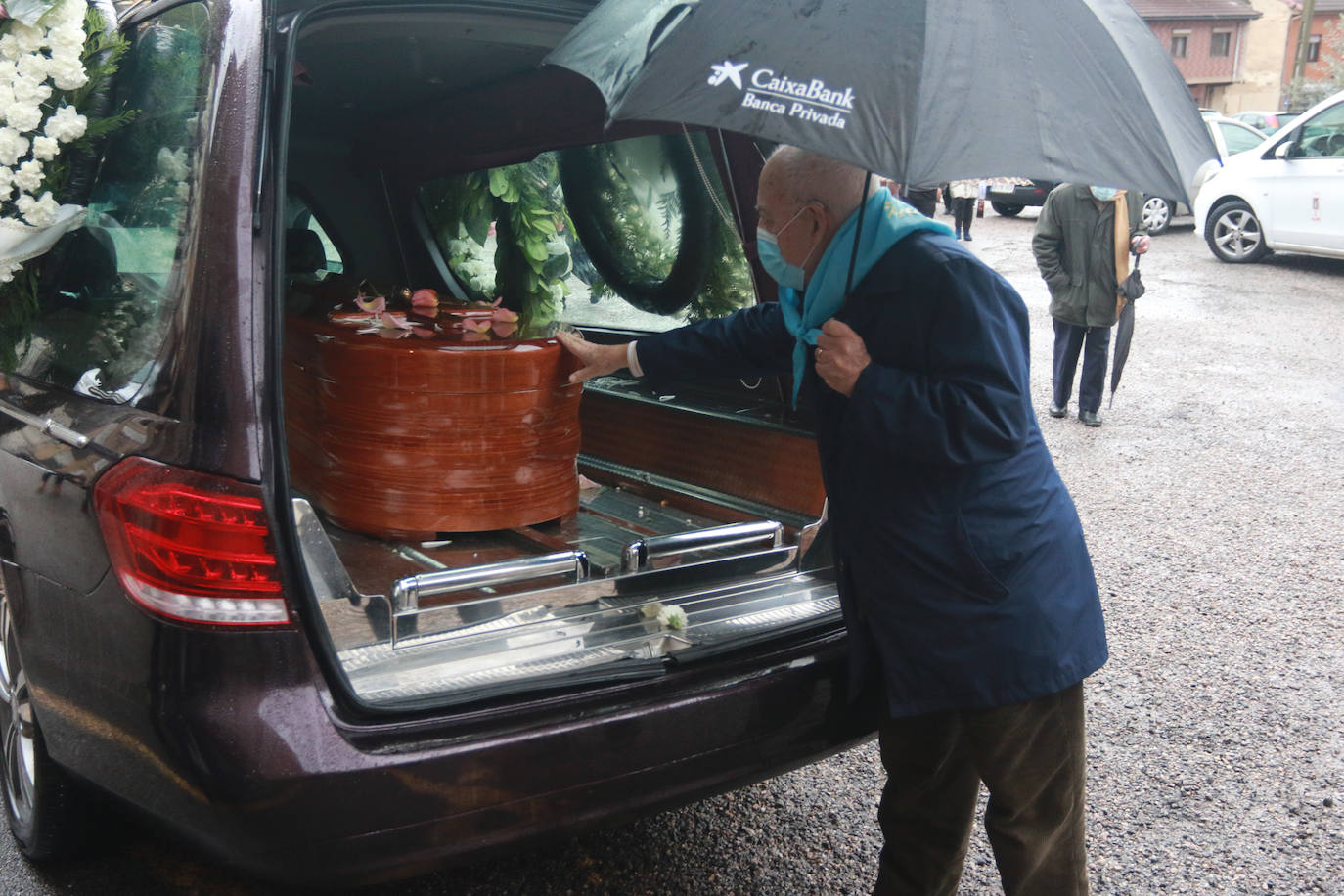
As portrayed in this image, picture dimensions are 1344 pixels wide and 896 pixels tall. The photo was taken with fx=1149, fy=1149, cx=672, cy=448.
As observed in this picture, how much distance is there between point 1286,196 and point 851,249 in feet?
39.7

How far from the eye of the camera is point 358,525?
10.7ft

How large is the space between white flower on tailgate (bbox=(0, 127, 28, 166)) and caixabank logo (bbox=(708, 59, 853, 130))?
143cm

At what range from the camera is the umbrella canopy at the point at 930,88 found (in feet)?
5.77

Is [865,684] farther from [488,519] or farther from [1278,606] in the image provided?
[1278,606]

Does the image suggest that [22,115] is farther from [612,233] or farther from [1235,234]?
[1235,234]

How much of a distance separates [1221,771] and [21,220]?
3.37 m

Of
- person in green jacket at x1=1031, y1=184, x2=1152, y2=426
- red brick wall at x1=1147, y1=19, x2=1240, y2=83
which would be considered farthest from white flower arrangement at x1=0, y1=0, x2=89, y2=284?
red brick wall at x1=1147, y1=19, x2=1240, y2=83

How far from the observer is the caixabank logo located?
1.80 meters

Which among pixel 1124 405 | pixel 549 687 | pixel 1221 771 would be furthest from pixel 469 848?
pixel 1124 405

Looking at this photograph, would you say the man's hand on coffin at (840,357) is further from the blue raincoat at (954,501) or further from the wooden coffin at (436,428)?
the wooden coffin at (436,428)

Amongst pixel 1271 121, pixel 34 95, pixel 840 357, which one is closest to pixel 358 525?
pixel 34 95

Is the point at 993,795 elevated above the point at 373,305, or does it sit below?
below

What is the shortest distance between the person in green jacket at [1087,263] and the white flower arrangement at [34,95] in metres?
5.89

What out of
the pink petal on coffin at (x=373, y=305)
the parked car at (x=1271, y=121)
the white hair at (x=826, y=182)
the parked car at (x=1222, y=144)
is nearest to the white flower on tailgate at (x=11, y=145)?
the pink petal on coffin at (x=373, y=305)
